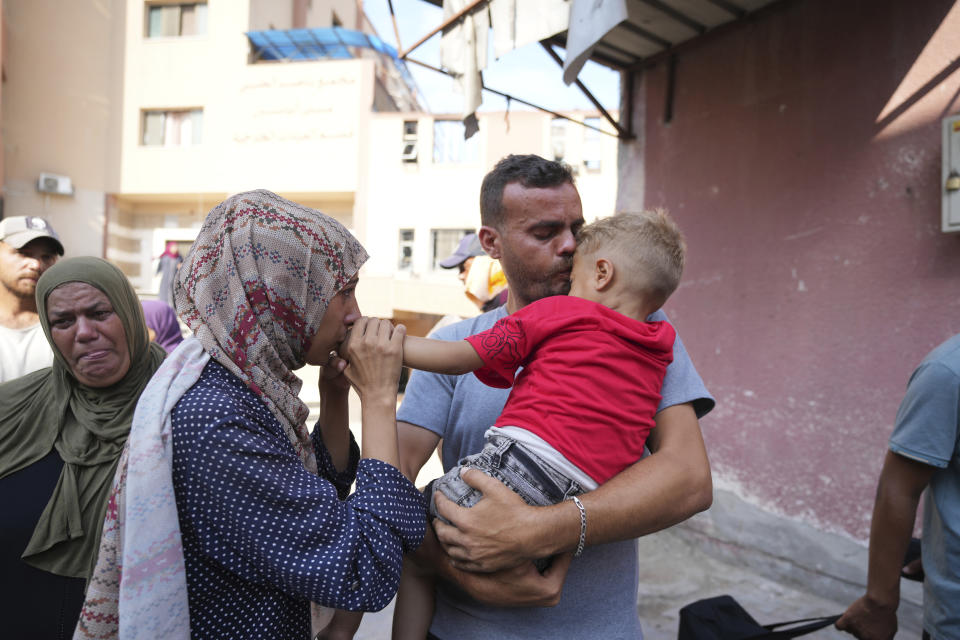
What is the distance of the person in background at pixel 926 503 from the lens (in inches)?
65.4

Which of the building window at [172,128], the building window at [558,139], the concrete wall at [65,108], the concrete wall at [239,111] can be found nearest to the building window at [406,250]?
the concrete wall at [239,111]

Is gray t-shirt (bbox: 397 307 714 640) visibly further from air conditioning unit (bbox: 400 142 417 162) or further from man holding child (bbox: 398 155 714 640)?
air conditioning unit (bbox: 400 142 417 162)

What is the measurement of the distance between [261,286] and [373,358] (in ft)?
0.99

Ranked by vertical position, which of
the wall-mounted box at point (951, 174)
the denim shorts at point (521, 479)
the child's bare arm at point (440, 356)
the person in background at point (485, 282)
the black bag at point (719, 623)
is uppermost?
the wall-mounted box at point (951, 174)

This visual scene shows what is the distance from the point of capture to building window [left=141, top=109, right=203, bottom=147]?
18812 mm

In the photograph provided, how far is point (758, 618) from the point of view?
364 centimetres

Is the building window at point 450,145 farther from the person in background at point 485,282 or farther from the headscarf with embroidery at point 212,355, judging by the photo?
the headscarf with embroidery at point 212,355

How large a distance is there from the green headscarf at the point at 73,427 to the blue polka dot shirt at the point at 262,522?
0.98 meters

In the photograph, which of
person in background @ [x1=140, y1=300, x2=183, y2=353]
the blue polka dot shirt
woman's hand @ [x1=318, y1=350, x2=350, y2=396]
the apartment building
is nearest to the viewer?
the blue polka dot shirt

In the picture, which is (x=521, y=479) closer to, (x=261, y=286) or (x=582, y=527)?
(x=582, y=527)

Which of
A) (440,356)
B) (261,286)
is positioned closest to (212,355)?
(261,286)

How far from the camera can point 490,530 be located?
1249 mm

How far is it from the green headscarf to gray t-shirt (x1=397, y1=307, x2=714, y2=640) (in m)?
1.14

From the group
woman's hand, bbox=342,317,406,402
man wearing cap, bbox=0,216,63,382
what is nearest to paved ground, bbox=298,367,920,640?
man wearing cap, bbox=0,216,63,382
